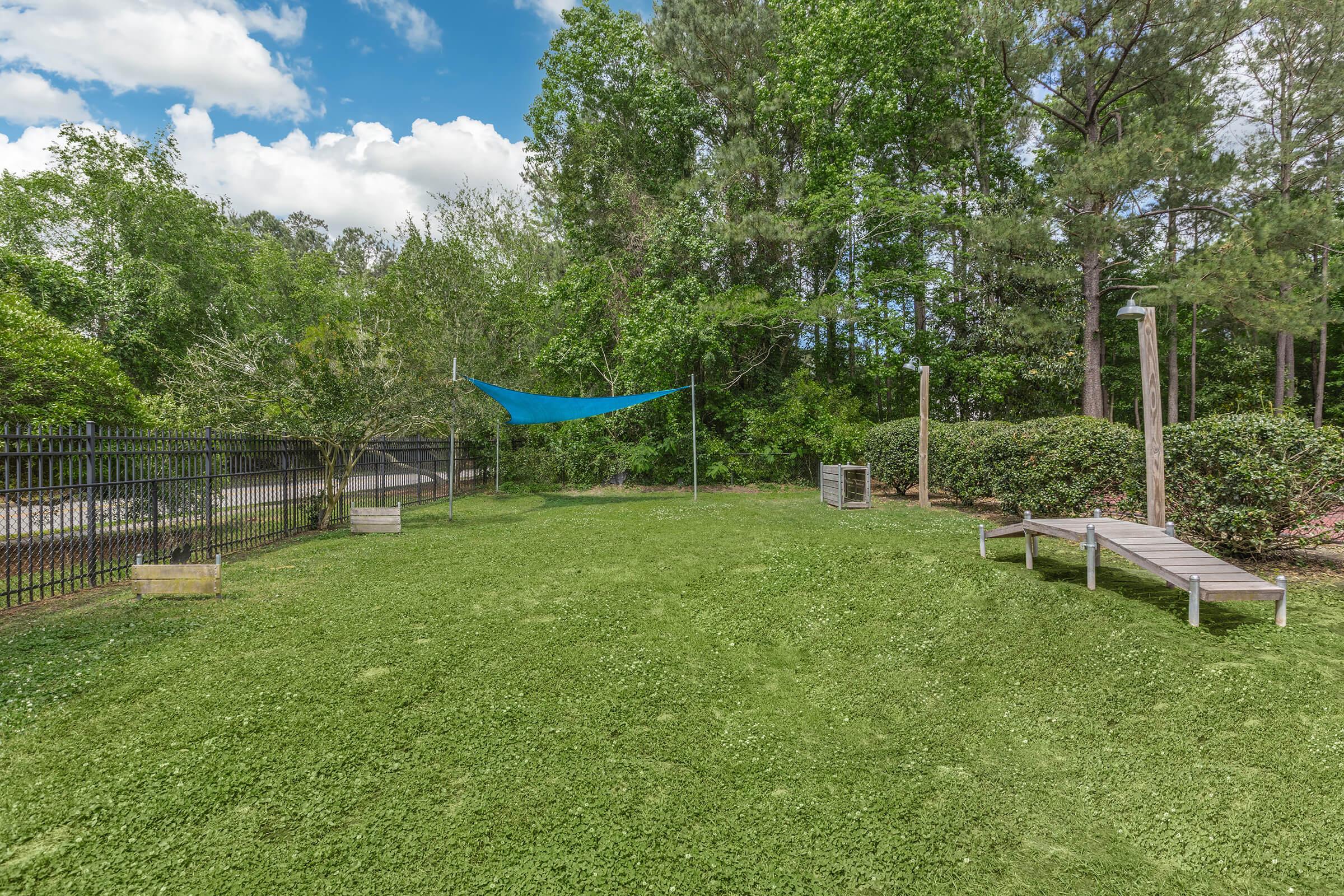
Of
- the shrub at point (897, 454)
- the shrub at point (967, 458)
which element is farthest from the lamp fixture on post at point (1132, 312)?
the shrub at point (897, 454)

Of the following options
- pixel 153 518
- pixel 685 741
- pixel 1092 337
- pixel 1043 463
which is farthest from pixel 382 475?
pixel 1092 337

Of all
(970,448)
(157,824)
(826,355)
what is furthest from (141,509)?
(826,355)

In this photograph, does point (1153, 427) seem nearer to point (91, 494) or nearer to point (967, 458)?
point (967, 458)

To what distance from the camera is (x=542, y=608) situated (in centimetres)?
486

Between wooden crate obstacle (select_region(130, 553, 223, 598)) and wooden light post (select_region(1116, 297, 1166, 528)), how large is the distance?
8.80 m

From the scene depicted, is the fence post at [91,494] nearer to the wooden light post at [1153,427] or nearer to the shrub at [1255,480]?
the wooden light post at [1153,427]

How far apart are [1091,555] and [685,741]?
3762mm

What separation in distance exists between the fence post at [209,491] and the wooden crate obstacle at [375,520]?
1880 mm

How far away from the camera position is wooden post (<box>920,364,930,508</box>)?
10.3 m

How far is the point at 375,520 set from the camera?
8695 millimetres

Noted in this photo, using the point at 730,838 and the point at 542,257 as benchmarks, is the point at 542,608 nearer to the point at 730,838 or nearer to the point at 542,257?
the point at 730,838

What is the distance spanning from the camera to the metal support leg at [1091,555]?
4422 mm

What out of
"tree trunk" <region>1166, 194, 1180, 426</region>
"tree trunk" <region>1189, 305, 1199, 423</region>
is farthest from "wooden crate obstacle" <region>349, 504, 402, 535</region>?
"tree trunk" <region>1189, 305, 1199, 423</region>

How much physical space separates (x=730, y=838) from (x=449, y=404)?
10.2 meters
